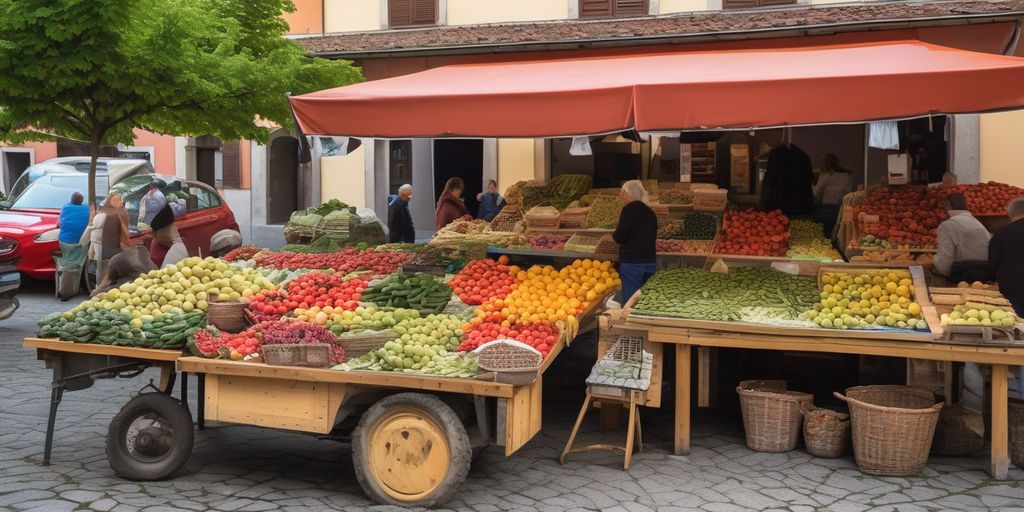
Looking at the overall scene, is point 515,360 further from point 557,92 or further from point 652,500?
point 557,92

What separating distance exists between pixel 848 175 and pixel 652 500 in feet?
27.6

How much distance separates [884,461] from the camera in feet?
22.1

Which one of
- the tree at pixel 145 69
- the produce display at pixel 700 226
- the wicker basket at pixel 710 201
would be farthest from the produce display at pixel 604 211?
the tree at pixel 145 69

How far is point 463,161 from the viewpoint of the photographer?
1895cm

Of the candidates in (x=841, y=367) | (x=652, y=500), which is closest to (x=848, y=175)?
(x=841, y=367)

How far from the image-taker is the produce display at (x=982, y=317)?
22.1 ft

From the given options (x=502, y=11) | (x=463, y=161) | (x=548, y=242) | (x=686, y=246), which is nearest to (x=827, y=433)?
A: (x=686, y=246)

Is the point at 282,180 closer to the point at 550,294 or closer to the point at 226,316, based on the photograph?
the point at 550,294

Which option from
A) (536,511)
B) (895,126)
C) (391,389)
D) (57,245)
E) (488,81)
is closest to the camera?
(536,511)

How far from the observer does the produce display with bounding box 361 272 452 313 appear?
774 cm

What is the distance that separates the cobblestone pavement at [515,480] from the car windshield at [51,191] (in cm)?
930

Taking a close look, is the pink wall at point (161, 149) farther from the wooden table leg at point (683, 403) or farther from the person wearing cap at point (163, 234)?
the wooden table leg at point (683, 403)

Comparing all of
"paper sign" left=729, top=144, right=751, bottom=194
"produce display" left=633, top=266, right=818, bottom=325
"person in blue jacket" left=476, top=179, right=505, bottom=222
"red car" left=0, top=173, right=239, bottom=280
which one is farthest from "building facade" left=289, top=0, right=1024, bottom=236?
"produce display" left=633, top=266, right=818, bottom=325

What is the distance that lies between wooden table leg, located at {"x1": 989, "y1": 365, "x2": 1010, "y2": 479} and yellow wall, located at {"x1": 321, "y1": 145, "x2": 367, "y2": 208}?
47.3ft
